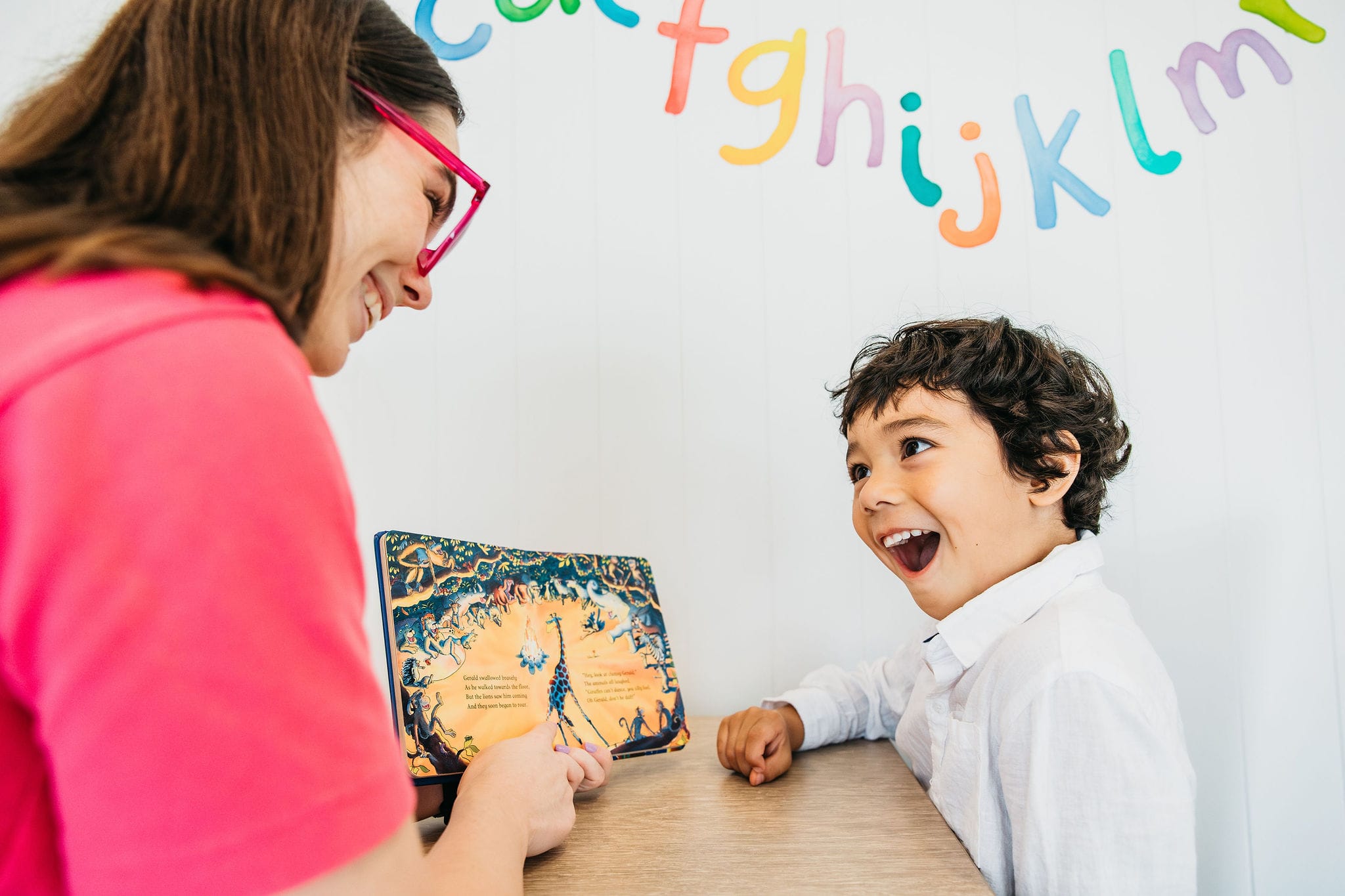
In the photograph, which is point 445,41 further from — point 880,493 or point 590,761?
point 590,761

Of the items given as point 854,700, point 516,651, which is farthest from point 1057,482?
point 516,651

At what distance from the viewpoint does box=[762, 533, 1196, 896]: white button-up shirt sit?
723 mm

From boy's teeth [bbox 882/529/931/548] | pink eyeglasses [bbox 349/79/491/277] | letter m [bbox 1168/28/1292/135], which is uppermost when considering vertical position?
letter m [bbox 1168/28/1292/135]

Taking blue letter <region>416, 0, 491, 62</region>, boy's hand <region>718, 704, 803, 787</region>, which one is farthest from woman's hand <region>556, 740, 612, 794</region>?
blue letter <region>416, 0, 491, 62</region>

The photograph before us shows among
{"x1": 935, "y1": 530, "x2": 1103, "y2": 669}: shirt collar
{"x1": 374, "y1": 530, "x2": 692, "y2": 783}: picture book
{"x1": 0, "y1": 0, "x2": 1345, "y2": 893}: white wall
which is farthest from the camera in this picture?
{"x1": 0, "y1": 0, "x2": 1345, "y2": 893}: white wall

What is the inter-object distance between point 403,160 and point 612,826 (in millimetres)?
581

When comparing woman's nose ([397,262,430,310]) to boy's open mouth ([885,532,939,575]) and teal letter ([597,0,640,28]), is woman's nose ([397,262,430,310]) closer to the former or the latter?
boy's open mouth ([885,532,939,575])

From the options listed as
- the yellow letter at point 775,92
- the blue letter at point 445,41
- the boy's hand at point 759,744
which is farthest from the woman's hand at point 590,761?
the blue letter at point 445,41

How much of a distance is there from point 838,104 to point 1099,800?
3.38 feet

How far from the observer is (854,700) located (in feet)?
3.76

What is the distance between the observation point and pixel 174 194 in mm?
414

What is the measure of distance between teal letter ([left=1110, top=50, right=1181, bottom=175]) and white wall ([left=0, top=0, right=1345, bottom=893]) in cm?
1

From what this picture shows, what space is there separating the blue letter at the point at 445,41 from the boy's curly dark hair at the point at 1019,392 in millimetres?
811

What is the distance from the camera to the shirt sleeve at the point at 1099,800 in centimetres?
72
